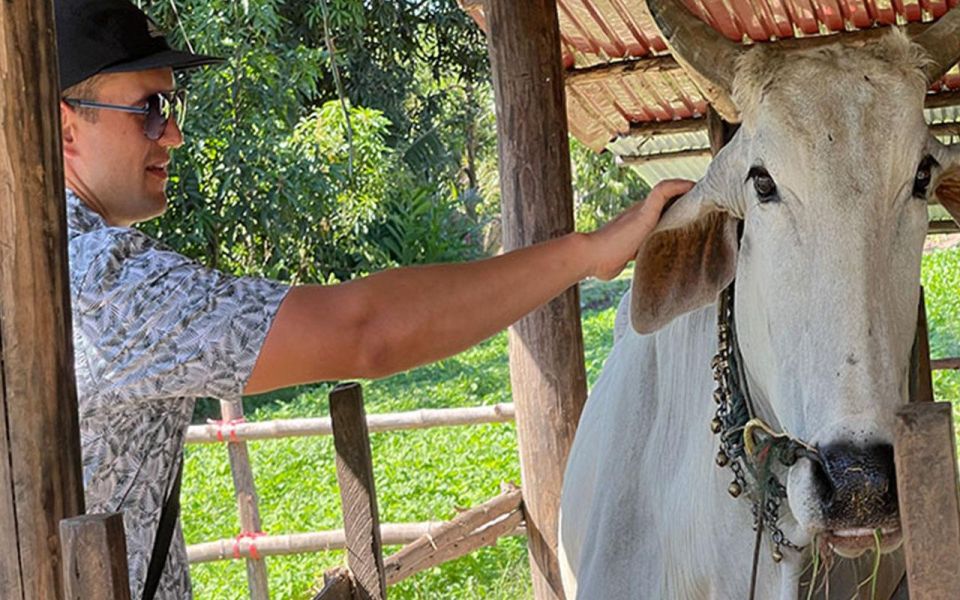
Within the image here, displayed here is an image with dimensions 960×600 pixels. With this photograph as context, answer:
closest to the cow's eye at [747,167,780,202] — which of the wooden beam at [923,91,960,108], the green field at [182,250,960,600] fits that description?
the wooden beam at [923,91,960,108]

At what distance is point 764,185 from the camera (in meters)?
2.42

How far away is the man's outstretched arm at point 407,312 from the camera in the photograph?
231 centimetres

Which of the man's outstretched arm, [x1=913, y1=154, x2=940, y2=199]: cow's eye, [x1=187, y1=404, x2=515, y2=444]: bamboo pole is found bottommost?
[x1=187, y1=404, x2=515, y2=444]: bamboo pole

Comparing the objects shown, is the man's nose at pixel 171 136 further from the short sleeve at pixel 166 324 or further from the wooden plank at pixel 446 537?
the wooden plank at pixel 446 537

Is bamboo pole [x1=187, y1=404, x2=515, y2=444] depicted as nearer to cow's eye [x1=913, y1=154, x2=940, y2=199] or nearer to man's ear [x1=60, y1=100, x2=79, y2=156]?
man's ear [x1=60, y1=100, x2=79, y2=156]

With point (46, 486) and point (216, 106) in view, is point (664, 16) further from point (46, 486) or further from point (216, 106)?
point (216, 106)

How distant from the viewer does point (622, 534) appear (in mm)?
3275

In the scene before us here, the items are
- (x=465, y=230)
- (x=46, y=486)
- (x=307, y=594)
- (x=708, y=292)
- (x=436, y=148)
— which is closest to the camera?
(x=46, y=486)

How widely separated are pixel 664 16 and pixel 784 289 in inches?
24.9

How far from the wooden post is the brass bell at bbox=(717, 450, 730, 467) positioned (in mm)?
1134

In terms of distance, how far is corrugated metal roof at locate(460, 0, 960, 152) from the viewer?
18.9 feet

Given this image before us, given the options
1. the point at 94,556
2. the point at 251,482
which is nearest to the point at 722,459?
the point at 94,556

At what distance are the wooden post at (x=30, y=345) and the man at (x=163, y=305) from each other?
0.19m

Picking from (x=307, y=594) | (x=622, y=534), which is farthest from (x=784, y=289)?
(x=307, y=594)
